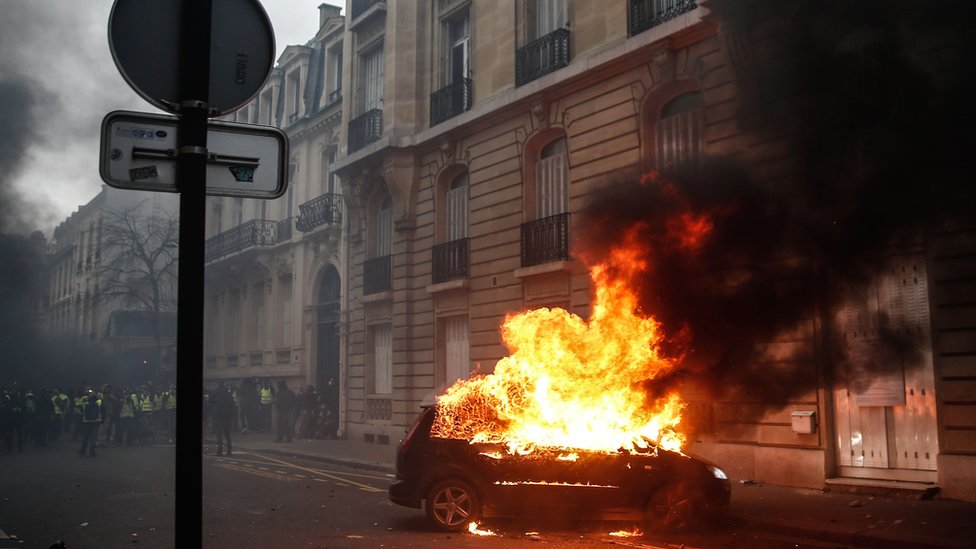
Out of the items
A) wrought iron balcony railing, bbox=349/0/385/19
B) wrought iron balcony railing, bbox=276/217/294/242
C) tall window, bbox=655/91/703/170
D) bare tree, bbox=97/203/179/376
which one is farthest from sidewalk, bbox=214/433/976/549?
bare tree, bbox=97/203/179/376

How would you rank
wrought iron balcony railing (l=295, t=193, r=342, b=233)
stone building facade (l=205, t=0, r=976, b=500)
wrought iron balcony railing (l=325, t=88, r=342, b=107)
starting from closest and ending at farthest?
stone building facade (l=205, t=0, r=976, b=500) → wrought iron balcony railing (l=295, t=193, r=342, b=233) → wrought iron balcony railing (l=325, t=88, r=342, b=107)

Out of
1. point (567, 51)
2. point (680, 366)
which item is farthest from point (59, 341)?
point (680, 366)

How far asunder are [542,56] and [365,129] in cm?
750

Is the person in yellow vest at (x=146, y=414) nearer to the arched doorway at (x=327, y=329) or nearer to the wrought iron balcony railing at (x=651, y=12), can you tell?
the arched doorway at (x=327, y=329)

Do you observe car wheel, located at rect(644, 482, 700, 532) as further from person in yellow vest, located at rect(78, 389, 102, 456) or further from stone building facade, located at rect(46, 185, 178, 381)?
stone building facade, located at rect(46, 185, 178, 381)

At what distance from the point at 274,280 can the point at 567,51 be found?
1850 cm

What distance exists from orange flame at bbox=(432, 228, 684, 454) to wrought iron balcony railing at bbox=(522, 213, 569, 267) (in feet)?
15.2

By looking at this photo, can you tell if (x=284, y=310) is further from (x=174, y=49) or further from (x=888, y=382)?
(x=174, y=49)

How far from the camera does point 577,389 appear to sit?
1005 cm

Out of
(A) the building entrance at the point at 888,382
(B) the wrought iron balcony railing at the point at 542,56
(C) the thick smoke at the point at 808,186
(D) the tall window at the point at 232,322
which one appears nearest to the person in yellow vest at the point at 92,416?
(B) the wrought iron balcony railing at the point at 542,56

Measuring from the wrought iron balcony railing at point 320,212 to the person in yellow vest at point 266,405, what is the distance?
574cm

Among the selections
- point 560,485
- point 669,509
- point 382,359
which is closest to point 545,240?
point 382,359

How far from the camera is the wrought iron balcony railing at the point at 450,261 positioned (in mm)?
19828

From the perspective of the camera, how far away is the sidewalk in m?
8.48
